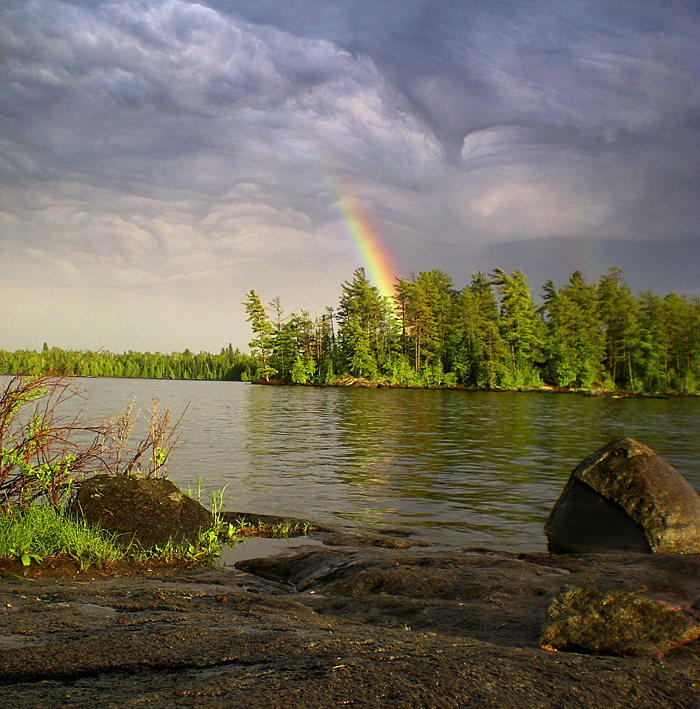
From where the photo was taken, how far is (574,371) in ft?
294

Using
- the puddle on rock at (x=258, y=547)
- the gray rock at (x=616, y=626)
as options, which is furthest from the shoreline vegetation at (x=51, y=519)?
the gray rock at (x=616, y=626)

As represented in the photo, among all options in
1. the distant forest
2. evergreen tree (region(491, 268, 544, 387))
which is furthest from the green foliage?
evergreen tree (region(491, 268, 544, 387))

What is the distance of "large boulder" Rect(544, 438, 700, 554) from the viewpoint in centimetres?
920

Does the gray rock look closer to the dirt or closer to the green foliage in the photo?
the dirt

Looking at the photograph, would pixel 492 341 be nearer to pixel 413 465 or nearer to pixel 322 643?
pixel 413 465

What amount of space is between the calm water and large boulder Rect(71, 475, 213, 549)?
389 centimetres

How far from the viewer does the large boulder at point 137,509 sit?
7.99 m

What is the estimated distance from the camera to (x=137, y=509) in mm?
8180

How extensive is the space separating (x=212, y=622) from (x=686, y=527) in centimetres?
787

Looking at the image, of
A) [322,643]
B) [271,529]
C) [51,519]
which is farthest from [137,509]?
[322,643]

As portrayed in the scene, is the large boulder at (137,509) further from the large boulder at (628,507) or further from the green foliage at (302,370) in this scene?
the green foliage at (302,370)

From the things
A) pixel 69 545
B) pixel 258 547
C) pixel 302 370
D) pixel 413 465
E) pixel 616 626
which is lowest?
pixel 413 465

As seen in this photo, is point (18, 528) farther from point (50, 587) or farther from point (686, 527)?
point (686, 527)

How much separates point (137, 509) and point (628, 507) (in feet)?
24.9
